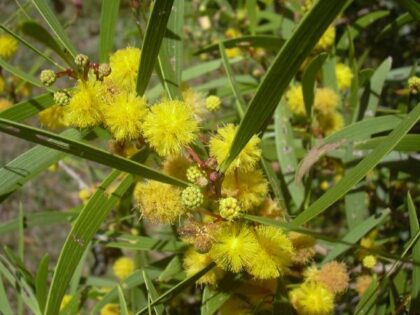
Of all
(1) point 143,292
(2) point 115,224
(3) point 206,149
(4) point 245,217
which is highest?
(3) point 206,149

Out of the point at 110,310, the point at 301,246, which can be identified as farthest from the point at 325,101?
the point at 110,310

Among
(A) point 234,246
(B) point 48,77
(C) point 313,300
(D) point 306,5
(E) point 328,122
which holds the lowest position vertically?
(C) point 313,300

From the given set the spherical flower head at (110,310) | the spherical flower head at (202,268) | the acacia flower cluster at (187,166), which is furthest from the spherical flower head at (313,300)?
the spherical flower head at (110,310)

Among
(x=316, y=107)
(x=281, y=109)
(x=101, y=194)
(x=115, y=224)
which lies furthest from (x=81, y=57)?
(x=115, y=224)

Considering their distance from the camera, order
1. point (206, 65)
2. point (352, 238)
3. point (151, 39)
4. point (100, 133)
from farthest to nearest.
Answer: point (206, 65)
point (352, 238)
point (100, 133)
point (151, 39)

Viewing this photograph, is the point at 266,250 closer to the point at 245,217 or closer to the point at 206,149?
the point at 245,217

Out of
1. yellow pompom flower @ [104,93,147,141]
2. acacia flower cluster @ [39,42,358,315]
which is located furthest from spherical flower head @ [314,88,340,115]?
yellow pompom flower @ [104,93,147,141]

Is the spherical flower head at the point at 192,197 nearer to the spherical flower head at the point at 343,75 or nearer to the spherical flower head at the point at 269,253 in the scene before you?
the spherical flower head at the point at 269,253

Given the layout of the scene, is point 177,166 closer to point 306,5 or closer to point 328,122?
point 328,122
